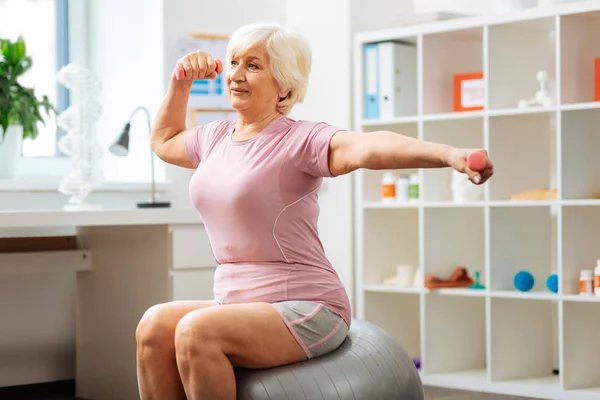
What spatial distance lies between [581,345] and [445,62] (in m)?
1.21

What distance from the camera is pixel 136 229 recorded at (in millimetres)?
Result: 2951

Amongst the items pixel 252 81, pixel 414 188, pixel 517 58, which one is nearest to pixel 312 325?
pixel 252 81

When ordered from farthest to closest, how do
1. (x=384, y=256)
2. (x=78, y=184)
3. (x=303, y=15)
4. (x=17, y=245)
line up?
1. (x=303, y=15)
2. (x=384, y=256)
3. (x=17, y=245)
4. (x=78, y=184)

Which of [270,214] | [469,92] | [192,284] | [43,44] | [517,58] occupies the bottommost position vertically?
[192,284]

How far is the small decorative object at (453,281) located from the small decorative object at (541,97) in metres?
0.68

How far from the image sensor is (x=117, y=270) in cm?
313

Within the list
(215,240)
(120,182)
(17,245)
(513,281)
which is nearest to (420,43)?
(513,281)

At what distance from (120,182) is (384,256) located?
43.6 inches

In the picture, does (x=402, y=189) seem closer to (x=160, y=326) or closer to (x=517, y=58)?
(x=517, y=58)

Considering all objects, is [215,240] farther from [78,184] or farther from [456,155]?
[78,184]

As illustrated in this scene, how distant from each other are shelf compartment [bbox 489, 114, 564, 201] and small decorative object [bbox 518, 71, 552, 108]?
6 cm

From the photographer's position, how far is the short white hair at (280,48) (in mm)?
1895

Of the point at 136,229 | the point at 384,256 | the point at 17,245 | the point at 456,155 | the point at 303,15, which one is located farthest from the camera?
the point at 303,15

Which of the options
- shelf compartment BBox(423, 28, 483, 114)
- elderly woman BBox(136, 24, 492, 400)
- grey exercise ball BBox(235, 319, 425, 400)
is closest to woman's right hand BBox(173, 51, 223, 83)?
elderly woman BBox(136, 24, 492, 400)
